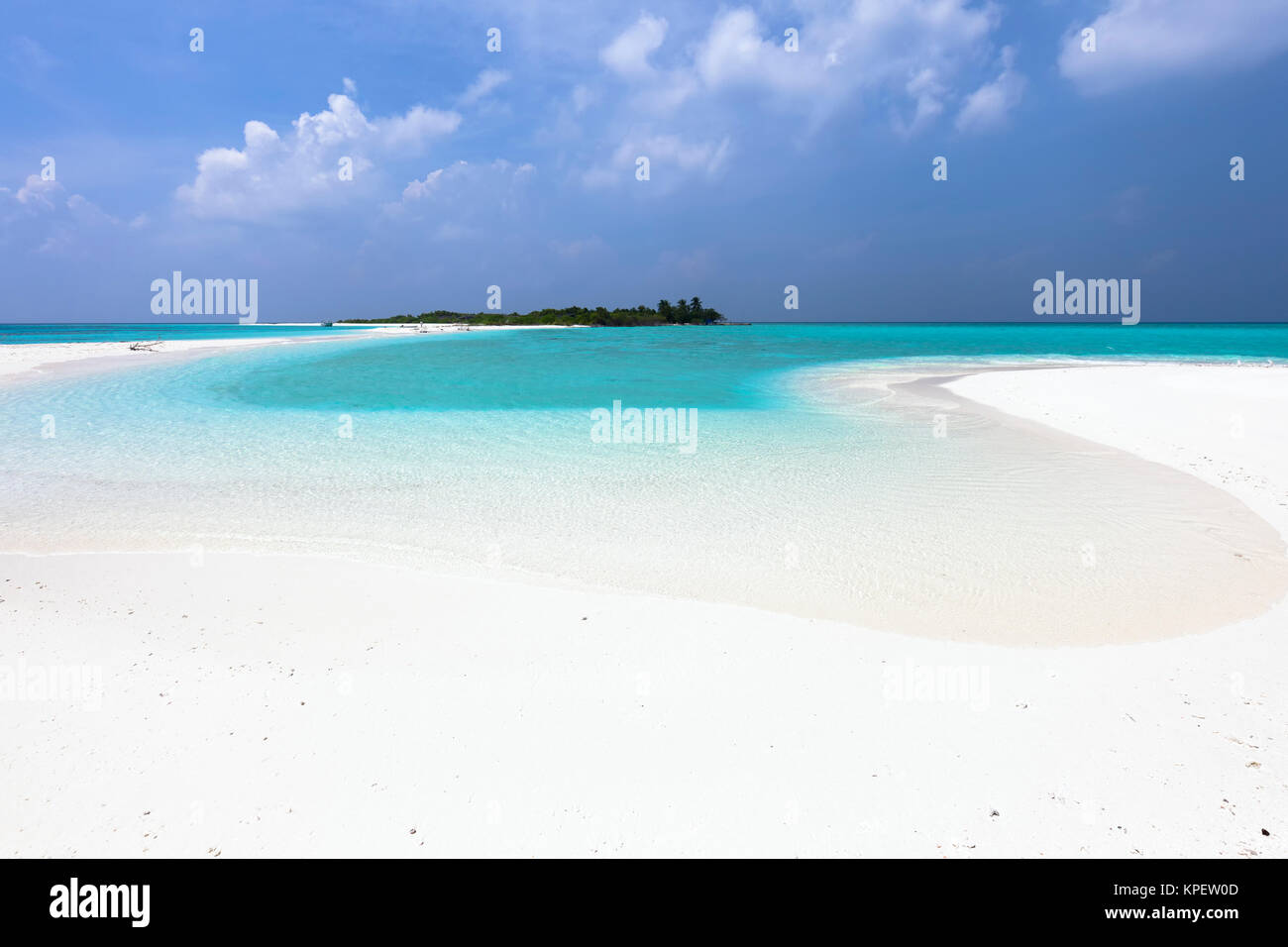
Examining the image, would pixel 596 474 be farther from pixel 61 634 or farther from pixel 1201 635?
pixel 1201 635

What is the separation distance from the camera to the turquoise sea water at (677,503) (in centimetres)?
586

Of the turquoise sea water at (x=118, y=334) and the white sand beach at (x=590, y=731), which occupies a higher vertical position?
the turquoise sea water at (x=118, y=334)

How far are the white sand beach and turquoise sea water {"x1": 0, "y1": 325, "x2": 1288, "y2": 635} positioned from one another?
2.72 ft

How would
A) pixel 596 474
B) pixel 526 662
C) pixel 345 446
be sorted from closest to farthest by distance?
pixel 526 662, pixel 596 474, pixel 345 446

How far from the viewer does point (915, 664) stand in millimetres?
4316

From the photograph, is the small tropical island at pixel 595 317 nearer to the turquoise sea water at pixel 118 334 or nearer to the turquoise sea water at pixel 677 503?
the turquoise sea water at pixel 118 334

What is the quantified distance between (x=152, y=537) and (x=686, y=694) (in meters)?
6.66

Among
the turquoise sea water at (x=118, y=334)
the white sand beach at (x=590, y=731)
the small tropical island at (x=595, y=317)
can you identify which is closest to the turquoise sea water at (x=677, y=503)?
the white sand beach at (x=590, y=731)

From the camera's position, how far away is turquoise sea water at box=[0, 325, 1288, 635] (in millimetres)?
5855

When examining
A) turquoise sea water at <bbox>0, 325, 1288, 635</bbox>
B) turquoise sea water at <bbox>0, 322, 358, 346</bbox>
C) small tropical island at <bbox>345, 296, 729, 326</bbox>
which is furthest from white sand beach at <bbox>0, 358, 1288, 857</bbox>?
small tropical island at <bbox>345, 296, 729, 326</bbox>

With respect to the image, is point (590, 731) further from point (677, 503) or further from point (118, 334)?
point (118, 334)

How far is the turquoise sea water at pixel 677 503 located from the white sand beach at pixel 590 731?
0.83 m
